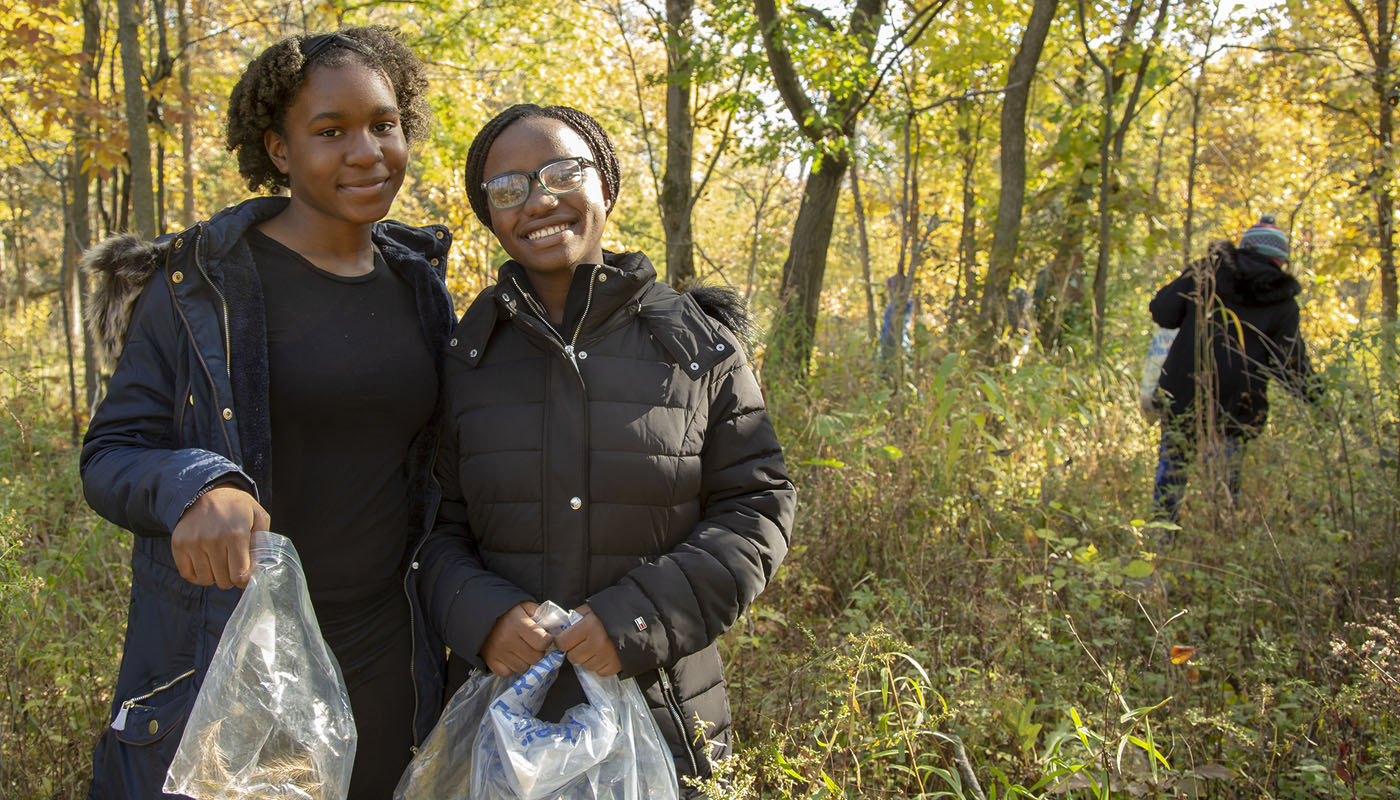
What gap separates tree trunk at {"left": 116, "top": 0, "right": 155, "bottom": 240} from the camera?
15.6 feet

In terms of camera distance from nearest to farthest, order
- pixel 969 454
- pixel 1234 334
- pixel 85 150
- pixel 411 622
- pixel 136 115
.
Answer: pixel 411 622 → pixel 969 454 → pixel 136 115 → pixel 1234 334 → pixel 85 150

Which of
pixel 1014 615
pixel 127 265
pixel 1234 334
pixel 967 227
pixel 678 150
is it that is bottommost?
pixel 1014 615

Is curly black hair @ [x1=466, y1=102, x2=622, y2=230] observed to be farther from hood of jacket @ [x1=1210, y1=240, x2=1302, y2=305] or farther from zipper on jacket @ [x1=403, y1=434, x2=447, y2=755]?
hood of jacket @ [x1=1210, y1=240, x2=1302, y2=305]

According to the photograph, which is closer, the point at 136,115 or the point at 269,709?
the point at 269,709

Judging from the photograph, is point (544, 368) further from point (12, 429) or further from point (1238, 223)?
point (1238, 223)

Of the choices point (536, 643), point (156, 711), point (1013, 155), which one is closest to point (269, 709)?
point (156, 711)

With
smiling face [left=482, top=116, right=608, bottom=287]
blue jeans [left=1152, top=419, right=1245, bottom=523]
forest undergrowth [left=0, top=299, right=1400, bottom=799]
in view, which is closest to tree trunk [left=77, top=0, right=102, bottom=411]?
forest undergrowth [left=0, top=299, right=1400, bottom=799]

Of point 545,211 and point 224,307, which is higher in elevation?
point 545,211

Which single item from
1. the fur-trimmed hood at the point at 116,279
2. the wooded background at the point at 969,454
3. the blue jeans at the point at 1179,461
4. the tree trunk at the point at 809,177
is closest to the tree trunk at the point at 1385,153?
the wooded background at the point at 969,454

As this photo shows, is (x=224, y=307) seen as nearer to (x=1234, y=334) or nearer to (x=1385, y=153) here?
(x=1234, y=334)

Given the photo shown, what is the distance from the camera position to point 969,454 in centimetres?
423

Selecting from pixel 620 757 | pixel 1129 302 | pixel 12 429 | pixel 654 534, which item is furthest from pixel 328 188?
pixel 1129 302

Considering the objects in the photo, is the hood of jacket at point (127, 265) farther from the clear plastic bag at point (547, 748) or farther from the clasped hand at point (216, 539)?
the clear plastic bag at point (547, 748)

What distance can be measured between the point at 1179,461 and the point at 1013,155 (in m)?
3.19
